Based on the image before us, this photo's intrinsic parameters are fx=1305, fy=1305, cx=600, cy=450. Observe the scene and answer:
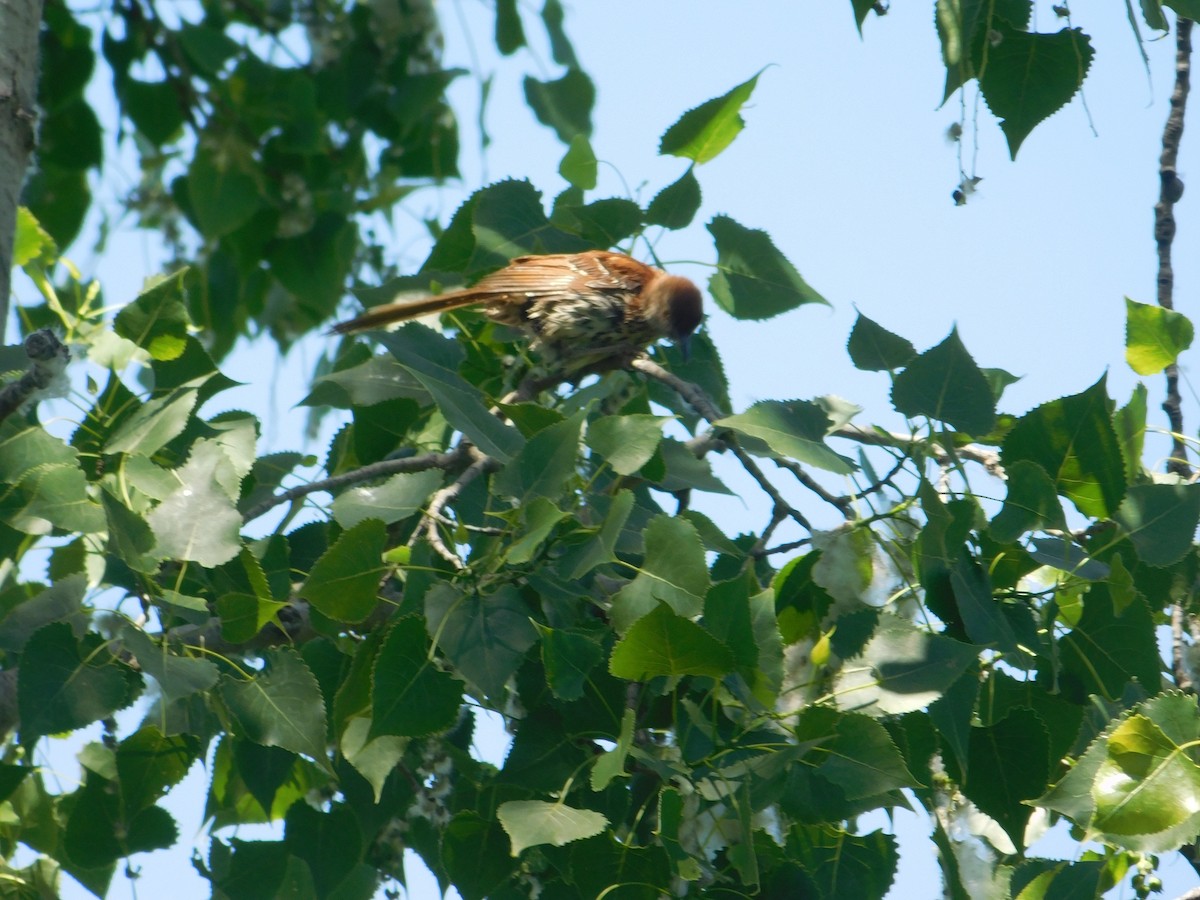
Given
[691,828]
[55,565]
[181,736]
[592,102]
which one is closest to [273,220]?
[592,102]

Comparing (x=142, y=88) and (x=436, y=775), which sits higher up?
(x=142, y=88)

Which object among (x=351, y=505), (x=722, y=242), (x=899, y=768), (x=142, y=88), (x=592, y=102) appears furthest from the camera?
(x=142, y=88)

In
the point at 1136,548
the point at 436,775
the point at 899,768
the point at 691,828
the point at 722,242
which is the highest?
the point at 722,242

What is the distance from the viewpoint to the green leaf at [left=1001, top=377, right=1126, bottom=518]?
69.8 inches

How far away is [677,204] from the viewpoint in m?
2.53

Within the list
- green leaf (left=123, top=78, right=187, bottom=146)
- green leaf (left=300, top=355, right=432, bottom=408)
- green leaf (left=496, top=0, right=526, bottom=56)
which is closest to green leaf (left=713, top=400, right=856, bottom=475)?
green leaf (left=300, top=355, right=432, bottom=408)

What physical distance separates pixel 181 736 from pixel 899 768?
1.09 meters

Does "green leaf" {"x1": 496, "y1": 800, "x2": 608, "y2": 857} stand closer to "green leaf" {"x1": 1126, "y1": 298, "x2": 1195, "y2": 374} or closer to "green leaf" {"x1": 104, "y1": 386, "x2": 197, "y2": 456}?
"green leaf" {"x1": 104, "y1": 386, "x2": 197, "y2": 456}

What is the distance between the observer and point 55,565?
7.59 ft

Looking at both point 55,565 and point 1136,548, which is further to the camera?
point 55,565

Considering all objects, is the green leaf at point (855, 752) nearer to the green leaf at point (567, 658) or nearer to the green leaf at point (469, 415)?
the green leaf at point (567, 658)

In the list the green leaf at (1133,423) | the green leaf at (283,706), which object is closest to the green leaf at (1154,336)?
the green leaf at (1133,423)

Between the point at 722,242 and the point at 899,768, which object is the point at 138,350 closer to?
the point at 722,242

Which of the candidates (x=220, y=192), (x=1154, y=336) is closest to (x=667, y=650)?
(x=1154, y=336)
